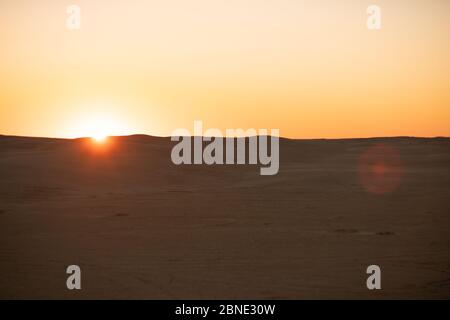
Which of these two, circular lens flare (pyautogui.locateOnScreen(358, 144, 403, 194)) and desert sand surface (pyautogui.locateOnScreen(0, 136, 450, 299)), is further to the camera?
circular lens flare (pyautogui.locateOnScreen(358, 144, 403, 194))

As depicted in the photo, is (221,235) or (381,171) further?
(381,171)

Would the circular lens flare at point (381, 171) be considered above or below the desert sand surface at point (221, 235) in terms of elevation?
above

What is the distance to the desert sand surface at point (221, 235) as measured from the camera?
6.92 meters

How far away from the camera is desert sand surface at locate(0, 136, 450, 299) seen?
6918 mm

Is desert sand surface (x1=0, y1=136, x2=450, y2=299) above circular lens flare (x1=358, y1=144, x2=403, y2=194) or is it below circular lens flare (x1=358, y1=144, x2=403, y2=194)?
below

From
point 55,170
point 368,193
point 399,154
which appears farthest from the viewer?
point 399,154

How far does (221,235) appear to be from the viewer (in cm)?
981

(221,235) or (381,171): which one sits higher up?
(381,171)

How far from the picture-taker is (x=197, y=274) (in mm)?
7355

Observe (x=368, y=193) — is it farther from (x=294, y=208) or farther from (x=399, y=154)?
(x=399, y=154)

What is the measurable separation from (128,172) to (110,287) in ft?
48.9

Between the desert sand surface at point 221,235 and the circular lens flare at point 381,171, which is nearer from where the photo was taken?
the desert sand surface at point 221,235
